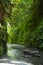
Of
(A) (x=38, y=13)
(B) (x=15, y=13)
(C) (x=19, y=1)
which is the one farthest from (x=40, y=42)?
(B) (x=15, y=13)

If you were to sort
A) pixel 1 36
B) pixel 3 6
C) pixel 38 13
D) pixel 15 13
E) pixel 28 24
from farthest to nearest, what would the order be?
pixel 15 13, pixel 28 24, pixel 38 13, pixel 3 6, pixel 1 36

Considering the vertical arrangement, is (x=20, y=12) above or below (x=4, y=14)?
below

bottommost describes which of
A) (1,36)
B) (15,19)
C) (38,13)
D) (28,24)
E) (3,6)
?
(15,19)

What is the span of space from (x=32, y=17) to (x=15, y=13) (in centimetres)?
933

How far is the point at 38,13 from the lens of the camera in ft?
90.9

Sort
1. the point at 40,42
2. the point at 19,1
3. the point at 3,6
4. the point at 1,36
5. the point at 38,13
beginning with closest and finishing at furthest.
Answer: the point at 1,36, the point at 3,6, the point at 40,42, the point at 38,13, the point at 19,1

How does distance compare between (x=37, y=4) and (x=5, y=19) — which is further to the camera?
(x=37, y=4)

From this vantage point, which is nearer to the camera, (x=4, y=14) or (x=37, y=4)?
(x=4, y=14)

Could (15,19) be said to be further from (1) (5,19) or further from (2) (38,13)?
(1) (5,19)

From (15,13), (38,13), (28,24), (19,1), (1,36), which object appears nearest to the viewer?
(1,36)

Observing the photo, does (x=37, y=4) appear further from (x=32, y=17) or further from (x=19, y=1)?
(x=19, y=1)

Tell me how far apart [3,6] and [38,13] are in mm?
9461

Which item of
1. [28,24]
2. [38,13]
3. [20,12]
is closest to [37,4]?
[38,13]

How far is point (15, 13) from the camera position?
1478 inches
